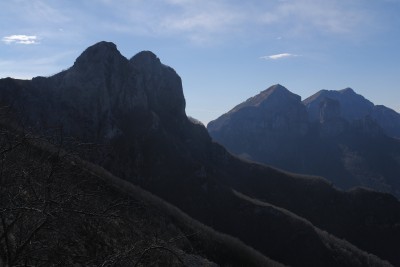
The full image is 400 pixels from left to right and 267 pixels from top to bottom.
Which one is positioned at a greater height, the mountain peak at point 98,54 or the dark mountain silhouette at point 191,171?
the mountain peak at point 98,54

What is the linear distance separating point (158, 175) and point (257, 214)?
109 ft

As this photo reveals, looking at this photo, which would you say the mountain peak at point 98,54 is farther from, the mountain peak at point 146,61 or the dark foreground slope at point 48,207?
the dark foreground slope at point 48,207

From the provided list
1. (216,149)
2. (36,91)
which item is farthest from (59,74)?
(216,149)

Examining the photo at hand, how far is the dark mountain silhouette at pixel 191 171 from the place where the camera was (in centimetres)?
13100

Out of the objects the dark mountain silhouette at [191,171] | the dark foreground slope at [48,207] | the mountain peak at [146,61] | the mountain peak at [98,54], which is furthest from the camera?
the mountain peak at [146,61]

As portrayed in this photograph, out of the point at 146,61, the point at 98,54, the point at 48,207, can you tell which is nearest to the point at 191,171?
the point at 98,54

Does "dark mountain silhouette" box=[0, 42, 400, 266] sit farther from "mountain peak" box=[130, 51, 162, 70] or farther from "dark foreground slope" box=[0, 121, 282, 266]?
"dark foreground slope" box=[0, 121, 282, 266]

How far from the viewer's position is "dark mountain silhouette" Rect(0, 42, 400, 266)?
131 metres

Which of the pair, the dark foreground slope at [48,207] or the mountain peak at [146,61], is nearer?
the dark foreground slope at [48,207]

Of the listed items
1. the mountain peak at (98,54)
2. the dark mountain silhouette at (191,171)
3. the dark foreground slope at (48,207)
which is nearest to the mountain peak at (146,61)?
the dark mountain silhouette at (191,171)

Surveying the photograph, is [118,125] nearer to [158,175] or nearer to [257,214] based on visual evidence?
[158,175]

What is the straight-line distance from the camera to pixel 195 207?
462 feet

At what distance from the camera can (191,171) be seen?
154m

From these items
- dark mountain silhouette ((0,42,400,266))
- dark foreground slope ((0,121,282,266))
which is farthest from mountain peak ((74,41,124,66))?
dark foreground slope ((0,121,282,266))
